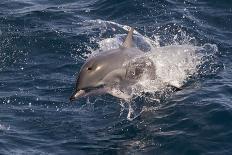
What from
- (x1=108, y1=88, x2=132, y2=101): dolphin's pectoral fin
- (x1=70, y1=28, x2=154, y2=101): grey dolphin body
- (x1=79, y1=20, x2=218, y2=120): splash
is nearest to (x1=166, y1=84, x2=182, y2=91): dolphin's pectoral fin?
(x1=79, y1=20, x2=218, y2=120): splash

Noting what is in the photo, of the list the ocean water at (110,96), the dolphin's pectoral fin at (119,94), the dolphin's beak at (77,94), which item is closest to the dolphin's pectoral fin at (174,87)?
the ocean water at (110,96)

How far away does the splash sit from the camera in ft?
43.5

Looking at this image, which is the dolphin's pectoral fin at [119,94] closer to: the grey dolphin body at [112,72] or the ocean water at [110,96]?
the grey dolphin body at [112,72]

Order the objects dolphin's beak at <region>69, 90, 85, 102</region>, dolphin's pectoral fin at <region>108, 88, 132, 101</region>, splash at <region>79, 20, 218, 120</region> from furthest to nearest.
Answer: splash at <region>79, 20, 218, 120</region> < dolphin's pectoral fin at <region>108, 88, 132, 101</region> < dolphin's beak at <region>69, 90, 85, 102</region>

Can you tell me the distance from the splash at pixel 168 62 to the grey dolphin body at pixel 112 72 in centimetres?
28

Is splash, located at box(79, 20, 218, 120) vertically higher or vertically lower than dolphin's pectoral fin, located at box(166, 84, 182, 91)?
higher

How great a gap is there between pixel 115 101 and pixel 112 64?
43.7 inches

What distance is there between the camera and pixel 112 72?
40.7 feet

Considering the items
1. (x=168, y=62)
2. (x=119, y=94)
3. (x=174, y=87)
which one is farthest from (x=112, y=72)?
(x=168, y=62)

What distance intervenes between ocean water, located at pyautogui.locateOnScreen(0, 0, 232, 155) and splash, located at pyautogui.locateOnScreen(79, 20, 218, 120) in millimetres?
29

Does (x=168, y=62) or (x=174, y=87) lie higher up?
(x=168, y=62)

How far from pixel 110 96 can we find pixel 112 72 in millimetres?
1222

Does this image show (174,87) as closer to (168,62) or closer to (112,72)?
(168,62)

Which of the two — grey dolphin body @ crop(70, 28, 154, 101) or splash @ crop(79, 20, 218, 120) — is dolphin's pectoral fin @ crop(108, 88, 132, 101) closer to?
grey dolphin body @ crop(70, 28, 154, 101)
